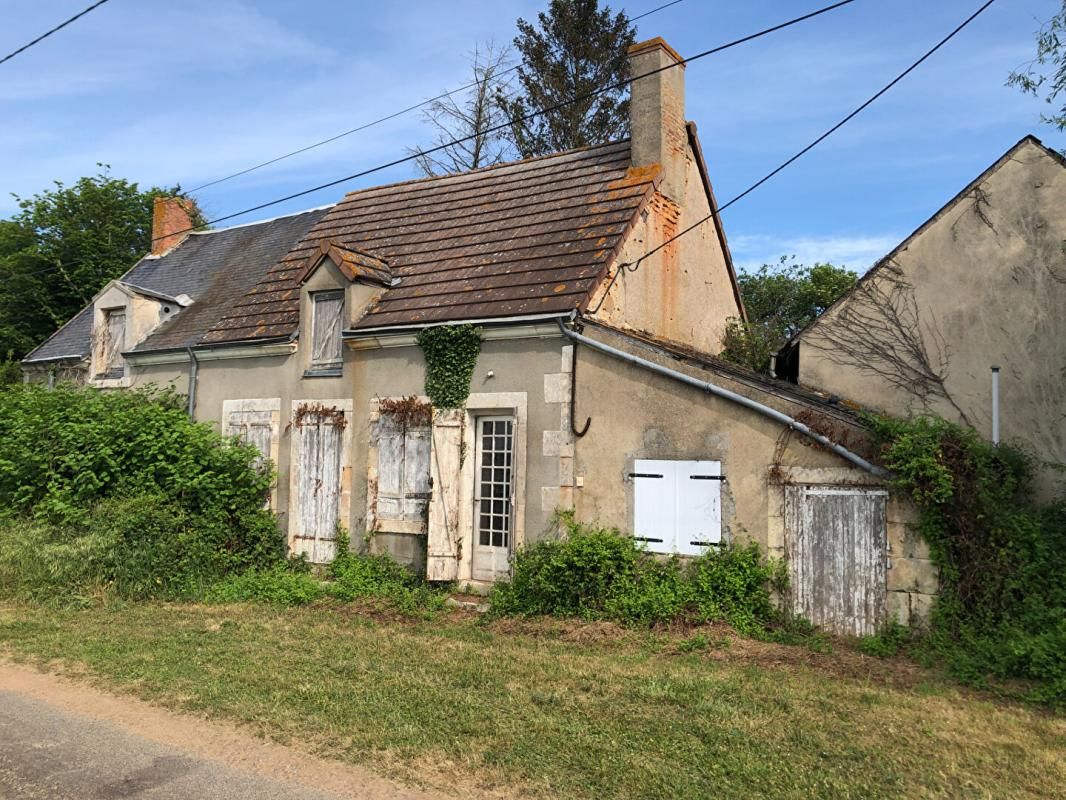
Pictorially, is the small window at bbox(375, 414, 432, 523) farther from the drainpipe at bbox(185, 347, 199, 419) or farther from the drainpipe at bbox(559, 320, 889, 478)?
the drainpipe at bbox(185, 347, 199, 419)

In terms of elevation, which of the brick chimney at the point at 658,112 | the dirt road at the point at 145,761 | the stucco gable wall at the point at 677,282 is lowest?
the dirt road at the point at 145,761

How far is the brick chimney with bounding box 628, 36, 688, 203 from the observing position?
12664 millimetres

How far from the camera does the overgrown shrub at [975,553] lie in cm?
739

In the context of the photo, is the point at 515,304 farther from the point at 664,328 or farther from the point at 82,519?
the point at 82,519

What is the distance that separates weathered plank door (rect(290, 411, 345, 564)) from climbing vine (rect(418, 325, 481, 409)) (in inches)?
73.2

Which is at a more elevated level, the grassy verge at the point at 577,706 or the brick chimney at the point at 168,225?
the brick chimney at the point at 168,225

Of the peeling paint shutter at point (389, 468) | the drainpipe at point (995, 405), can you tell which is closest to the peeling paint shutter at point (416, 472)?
the peeling paint shutter at point (389, 468)

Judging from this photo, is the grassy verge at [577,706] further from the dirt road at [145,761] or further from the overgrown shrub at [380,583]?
the overgrown shrub at [380,583]

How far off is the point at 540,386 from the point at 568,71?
20.8 meters

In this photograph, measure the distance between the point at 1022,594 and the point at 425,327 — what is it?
774 centimetres

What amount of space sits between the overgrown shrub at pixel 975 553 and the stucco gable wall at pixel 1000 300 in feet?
9.37

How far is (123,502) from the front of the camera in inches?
446

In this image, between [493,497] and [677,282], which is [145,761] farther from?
[677,282]

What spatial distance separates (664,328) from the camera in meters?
12.8
